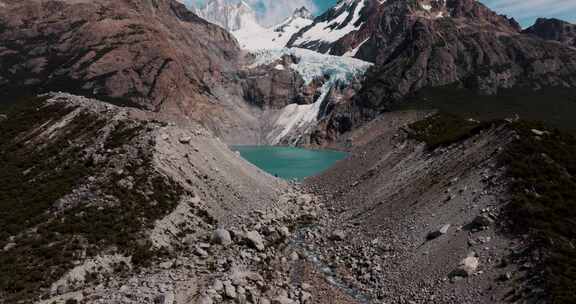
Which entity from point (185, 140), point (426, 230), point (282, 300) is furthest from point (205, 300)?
point (185, 140)

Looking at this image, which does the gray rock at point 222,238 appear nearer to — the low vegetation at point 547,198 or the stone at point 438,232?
the stone at point 438,232

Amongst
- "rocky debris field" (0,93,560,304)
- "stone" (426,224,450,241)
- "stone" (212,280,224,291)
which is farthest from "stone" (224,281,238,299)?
"stone" (426,224,450,241)

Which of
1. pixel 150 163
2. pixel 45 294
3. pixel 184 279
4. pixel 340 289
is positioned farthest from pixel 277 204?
pixel 45 294

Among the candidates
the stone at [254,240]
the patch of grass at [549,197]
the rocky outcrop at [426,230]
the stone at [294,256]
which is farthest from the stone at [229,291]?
the patch of grass at [549,197]

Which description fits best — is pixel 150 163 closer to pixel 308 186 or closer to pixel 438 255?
pixel 438 255

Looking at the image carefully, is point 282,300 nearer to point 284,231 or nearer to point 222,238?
point 222,238

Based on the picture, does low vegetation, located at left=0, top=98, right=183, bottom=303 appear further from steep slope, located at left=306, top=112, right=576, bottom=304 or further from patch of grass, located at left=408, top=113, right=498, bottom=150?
patch of grass, located at left=408, top=113, right=498, bottom=150
